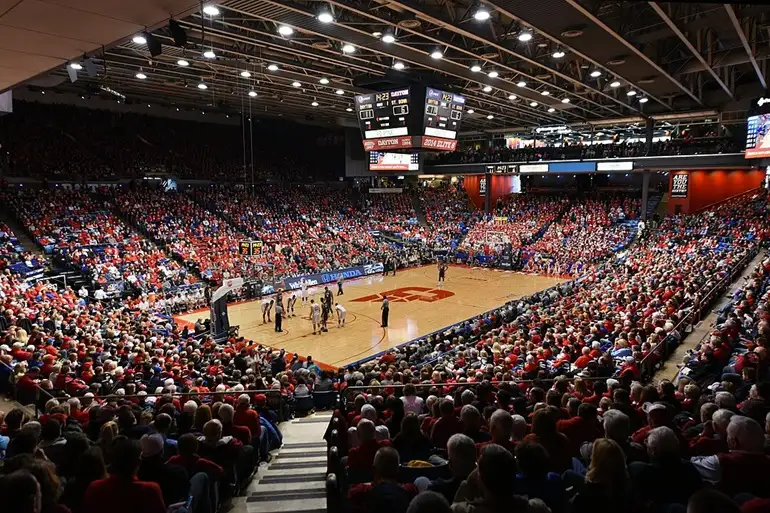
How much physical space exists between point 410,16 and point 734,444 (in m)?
13.0

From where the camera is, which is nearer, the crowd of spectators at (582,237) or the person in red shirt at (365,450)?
the person in red shirt at (365,450)

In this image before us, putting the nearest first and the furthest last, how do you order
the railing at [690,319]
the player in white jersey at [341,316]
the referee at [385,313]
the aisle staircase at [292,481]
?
1. the aisle staircase at [292,481]
2. the railing at [690,319]
3. the referee at [385,313]
4. the player in white jersey at [341,316]

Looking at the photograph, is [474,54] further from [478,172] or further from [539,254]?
[478,172]

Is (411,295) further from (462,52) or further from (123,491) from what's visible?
(123,491)

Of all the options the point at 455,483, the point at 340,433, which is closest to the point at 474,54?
the point at 340,433

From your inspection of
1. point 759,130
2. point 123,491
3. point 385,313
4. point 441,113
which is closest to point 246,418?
point 123,491

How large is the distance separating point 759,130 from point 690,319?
14.9 m

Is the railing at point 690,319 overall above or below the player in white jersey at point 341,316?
above

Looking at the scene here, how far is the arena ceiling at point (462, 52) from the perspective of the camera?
1296cm

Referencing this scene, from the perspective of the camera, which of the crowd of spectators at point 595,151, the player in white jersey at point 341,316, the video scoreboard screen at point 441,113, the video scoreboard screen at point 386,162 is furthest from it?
the crowd of spectators at point 595,151

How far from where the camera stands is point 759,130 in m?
21.3

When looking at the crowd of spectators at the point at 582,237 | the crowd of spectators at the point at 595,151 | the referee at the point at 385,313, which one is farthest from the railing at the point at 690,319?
the crowd of spectators at the point at 595,151

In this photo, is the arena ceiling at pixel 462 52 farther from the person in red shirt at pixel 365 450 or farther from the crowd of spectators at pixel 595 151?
the person in red shirt at pixel 365 450

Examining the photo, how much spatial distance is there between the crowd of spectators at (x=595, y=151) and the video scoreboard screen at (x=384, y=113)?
21797mm
